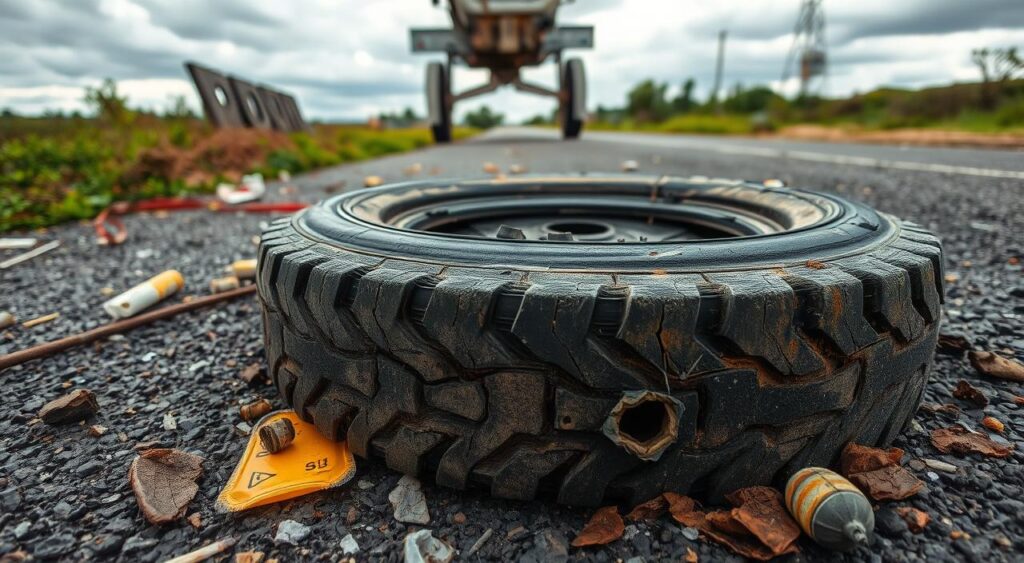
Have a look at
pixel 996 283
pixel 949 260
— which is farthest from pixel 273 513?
pixel 949 260

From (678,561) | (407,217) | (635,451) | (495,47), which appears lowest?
(678,561)

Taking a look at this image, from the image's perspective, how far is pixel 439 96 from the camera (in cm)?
977

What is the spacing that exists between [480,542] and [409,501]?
6.0 inches

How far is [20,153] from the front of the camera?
455 centimetres

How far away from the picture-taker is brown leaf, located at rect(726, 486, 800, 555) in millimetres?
755

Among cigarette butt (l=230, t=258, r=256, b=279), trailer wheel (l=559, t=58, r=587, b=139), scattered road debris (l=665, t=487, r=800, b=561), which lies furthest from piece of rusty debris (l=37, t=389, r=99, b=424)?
trailer wheel (l=559, t=58, r=587, b=139)

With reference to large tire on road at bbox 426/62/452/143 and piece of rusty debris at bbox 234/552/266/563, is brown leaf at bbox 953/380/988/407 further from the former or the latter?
large tire on road at bbox 426/62/452/143

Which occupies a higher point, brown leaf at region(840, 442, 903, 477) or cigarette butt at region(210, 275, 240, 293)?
cigarette butt at region(210, 275, 240, 293)

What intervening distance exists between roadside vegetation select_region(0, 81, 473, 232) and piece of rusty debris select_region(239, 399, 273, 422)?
2.99m

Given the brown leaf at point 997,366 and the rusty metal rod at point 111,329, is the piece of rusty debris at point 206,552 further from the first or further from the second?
the brown leaf at point 997,366

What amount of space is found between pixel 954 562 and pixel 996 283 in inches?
62.5

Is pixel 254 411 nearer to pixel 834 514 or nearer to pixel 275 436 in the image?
pixel 275 436

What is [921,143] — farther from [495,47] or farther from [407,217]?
[407,217]

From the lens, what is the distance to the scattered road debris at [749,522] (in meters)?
0.76
